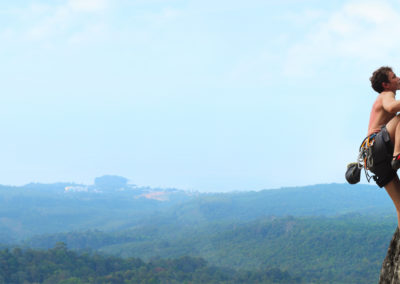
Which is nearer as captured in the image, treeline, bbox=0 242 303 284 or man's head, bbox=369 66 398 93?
man's head, bbox=369 66 398 93

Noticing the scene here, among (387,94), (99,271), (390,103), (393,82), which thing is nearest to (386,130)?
(390,103)

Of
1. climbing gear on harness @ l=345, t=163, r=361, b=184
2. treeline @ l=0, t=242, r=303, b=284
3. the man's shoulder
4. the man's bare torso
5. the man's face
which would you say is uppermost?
the man's face

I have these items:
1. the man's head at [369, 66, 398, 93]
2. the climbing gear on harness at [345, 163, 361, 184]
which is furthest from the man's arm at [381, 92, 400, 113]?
the climbing gear on harness at [345, 163, 361, 184]

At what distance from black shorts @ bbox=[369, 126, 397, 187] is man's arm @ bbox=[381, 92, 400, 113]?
0.68 ft

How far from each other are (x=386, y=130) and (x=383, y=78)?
0.54 meters

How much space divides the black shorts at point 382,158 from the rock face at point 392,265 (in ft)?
2.85

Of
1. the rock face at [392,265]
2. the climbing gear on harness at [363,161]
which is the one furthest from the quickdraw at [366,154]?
the rock face at [392,265]

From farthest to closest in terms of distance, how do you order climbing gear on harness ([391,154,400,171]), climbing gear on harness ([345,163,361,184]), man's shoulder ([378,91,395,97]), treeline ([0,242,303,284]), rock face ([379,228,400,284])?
treeline ([0,242,303,284]) < climbing gear on harness ([345,163,361,184]) < rock face ([379,228,400,284]) < man's shoulder ([378,91,395,97]) < climbing gear on harness ([391,154,400,171])

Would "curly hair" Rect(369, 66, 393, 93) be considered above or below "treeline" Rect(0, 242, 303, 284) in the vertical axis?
above

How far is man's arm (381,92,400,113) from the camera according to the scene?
4293 mm

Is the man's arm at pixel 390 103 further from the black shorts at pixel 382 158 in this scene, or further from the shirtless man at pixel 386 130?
the black shorts at pixel 382 158

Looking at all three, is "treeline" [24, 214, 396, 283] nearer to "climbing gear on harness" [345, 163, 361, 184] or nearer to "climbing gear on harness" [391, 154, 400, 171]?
"climbing gear on harness" [345, 163, 361, 184]

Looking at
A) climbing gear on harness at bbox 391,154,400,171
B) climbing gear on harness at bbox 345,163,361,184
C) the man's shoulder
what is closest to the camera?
climbing gear on harness at bbox 391,154,400,171

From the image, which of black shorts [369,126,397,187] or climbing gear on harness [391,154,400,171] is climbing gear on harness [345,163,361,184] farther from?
climbing gear on harness [391,154,400,171]
